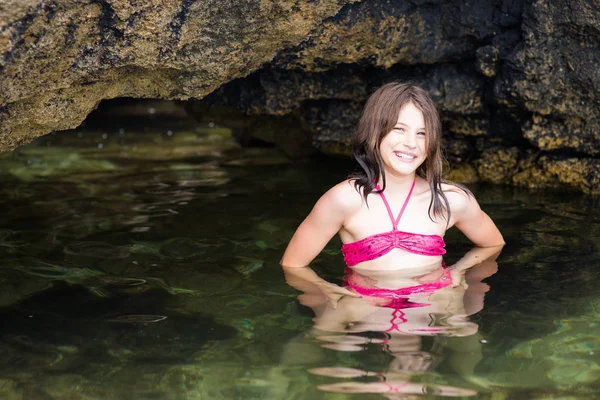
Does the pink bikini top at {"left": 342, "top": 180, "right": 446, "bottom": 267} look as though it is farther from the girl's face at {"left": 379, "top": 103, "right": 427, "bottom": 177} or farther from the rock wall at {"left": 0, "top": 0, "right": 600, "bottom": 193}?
the rock wall at {"left": 0, "top": 0, "right": 600, "bottom": 193}

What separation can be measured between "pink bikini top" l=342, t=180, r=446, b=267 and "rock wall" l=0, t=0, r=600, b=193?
1453 mm

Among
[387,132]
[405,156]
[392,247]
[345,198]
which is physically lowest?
[392,247]

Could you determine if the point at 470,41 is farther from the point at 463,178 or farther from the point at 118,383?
the point at 118,383

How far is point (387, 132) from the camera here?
425 cm

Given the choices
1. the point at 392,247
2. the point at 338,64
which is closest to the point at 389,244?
the point at 392,247

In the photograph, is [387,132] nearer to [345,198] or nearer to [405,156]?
[405,156]

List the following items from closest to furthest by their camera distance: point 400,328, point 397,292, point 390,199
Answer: point 400,328
point 397,292
point 390,199

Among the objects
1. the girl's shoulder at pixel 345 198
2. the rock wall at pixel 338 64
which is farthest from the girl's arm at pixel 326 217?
the rock wall at pixel 338 64

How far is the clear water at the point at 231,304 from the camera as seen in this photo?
3307 mm

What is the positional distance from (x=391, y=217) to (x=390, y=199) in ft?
0.37

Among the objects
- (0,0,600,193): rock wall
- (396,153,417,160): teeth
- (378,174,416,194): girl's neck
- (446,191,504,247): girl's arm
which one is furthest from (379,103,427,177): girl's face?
(0,0,600,193): rock wall

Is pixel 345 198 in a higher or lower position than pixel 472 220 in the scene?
higher

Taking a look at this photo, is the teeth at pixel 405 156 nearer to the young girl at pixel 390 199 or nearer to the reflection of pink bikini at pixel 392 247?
the young girl at pixel 390 199

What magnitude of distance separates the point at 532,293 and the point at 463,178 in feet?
9.54
